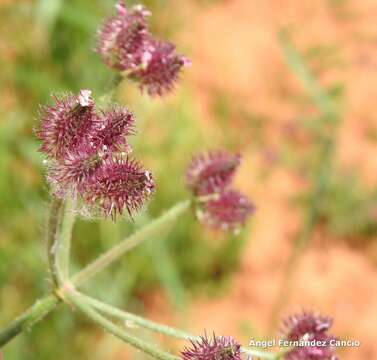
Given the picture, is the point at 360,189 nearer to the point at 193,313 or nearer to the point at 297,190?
the point at 297,190

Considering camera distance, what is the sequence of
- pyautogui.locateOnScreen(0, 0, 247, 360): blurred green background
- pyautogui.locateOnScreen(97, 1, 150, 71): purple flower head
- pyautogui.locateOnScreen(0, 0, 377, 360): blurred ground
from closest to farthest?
pyautogui.locateOnScreen(97, 1, 150, 71): purple flower head < pyautogui.locateOnScreen(0, 0, 247, 360): blurred green background < pyautogui.locateOnScreen(0, 0, 377, 360): blurred ground

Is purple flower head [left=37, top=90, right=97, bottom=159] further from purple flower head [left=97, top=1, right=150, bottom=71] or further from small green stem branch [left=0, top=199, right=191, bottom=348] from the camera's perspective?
purple flower head [left=97, top=1, right=150, bottom=71]

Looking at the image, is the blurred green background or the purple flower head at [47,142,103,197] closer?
the purple flower head at [47,142,103,197]

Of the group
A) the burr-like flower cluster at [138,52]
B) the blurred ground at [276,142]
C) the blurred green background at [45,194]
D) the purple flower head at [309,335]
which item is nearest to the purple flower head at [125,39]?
the burr-like flower cluster at [138,52]

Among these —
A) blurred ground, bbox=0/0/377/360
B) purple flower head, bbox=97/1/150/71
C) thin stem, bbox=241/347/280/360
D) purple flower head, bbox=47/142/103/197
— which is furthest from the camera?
blurred ground, bbox=0/0/377/360

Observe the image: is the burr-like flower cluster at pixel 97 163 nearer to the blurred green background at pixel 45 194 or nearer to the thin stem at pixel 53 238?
the thin stem at pixel 53 238

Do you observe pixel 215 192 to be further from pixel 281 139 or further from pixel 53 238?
pixel 281 139

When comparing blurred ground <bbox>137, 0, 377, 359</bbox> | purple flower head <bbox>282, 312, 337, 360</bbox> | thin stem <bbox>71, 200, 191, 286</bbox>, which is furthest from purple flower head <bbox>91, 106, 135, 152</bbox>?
blurred ground <bbox>137, 0, 377, 359</bbox>
